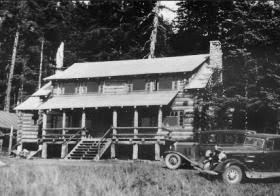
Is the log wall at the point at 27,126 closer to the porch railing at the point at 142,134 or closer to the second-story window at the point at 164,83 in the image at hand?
the porch railing at the point at 142,134

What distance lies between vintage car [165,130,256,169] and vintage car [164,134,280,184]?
1.28ft

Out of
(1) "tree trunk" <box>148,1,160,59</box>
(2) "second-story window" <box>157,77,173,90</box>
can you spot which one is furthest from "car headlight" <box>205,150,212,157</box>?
(1) "tree trunk" <box>148,1,160,59</box>

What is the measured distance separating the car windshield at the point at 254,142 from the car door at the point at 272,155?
26 cm

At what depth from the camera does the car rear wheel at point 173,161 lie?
72.7 ft

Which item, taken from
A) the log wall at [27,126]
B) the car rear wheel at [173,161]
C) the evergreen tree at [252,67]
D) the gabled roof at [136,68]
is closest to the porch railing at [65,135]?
the gabled roof at [136,68]

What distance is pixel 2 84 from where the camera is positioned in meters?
61.0

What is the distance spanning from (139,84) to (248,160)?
1738 centimetres

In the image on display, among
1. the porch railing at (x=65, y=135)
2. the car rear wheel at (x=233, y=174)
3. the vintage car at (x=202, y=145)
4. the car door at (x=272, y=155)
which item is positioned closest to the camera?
the car rear wheel at (x=233, y=174)

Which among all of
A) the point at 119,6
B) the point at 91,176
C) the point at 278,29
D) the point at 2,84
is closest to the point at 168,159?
the point at 91,176

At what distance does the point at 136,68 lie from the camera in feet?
118

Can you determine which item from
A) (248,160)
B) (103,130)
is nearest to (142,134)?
(103,130)

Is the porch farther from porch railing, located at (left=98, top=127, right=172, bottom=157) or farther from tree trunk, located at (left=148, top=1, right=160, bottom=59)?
tree trunk, located at (left=148, top=1, right=160, bottom=59)

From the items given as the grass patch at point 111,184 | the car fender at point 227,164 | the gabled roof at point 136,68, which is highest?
the gabled roof at point 136,68

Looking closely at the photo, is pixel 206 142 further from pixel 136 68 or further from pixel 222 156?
pixel 136 68
